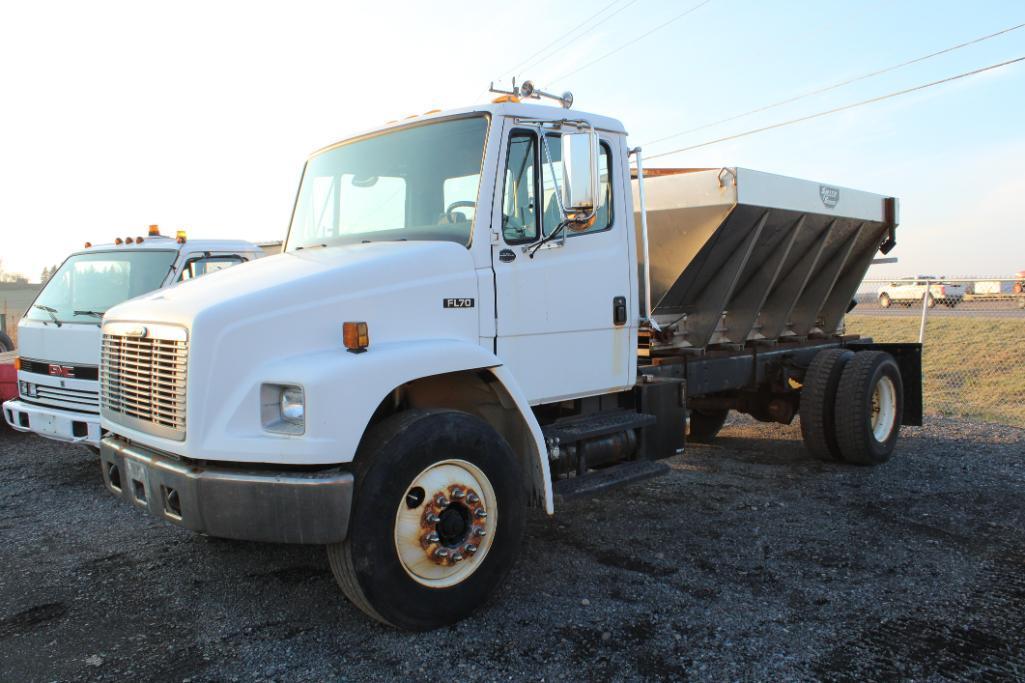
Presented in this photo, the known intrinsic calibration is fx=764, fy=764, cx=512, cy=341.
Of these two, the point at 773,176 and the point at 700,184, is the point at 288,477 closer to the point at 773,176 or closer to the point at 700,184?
the point at 700,184

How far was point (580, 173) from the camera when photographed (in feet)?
13.6

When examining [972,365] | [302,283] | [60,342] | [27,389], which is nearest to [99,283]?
[60,342]

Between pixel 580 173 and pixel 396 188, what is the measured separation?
1.18 meters

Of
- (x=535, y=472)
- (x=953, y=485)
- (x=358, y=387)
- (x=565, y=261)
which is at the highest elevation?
(x=565, y=261)

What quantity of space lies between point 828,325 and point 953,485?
248cm

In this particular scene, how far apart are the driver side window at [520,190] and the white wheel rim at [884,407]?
5218mm

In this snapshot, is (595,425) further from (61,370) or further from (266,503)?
(61,370)

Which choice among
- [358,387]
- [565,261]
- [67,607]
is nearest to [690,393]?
[565,261]

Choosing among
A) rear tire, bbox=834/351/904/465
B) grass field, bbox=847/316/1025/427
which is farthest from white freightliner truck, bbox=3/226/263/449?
grass field, bbox=847/316/1025/427

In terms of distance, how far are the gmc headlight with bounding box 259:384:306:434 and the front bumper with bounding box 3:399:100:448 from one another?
3835 mm

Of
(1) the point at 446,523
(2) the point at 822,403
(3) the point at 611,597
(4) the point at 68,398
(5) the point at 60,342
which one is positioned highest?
(5) the point at 60,342

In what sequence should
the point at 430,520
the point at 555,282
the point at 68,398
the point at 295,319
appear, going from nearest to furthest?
the point at 295,319 → the point at 430,520 → the point at 555,282 → the point at 68,398

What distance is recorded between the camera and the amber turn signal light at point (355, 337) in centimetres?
364

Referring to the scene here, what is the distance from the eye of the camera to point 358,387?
345 cm
